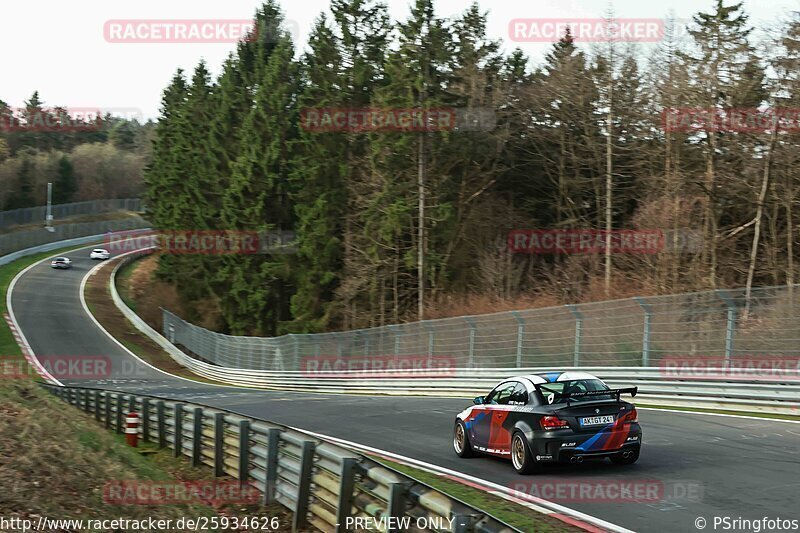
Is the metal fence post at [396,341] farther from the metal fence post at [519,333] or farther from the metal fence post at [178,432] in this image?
the metal fence post at [178,432]

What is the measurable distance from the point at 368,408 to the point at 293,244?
33.1 meters

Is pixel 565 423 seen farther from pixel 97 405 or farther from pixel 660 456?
pixel 97 405

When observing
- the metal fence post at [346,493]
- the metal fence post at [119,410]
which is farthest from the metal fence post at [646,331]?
the metal fence post at [346,493]

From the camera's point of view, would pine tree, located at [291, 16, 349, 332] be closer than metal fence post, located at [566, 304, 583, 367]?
No

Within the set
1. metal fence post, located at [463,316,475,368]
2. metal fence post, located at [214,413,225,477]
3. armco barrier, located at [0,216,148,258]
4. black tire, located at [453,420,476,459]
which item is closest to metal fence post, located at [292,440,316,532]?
metal fence post, located at [214,413,225,477]

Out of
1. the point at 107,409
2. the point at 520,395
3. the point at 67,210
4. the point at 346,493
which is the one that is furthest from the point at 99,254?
the point at 346,493

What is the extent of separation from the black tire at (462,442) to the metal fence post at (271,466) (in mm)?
3940

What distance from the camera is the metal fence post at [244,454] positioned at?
468 inches

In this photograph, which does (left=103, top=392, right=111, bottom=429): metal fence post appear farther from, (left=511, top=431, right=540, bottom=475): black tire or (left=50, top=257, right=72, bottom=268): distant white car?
(left=50, top=257, right=72, bottom=268): distant white car

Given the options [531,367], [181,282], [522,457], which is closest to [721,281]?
[531,367]

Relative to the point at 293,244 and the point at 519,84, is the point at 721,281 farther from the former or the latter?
the point at 293,244

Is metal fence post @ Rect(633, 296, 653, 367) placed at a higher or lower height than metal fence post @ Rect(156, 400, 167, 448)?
higher

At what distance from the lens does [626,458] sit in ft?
39.5

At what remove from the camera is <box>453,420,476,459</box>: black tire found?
45.8 ft
